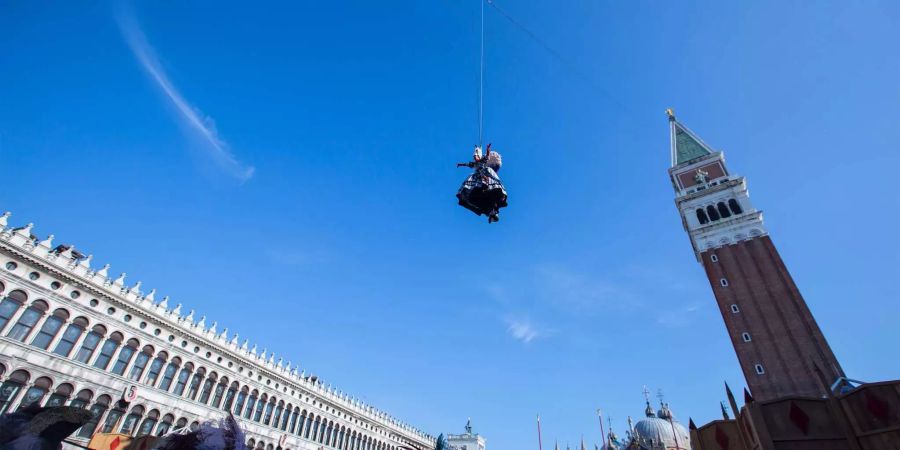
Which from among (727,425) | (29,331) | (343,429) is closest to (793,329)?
(727,425)

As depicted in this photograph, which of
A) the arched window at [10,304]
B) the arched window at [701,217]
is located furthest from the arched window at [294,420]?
the arched window at [701,217]

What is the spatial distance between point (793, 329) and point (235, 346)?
162ft

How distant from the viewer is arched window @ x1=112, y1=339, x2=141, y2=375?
94.5ft

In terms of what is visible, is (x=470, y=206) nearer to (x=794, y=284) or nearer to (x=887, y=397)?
(x=887, y=397)

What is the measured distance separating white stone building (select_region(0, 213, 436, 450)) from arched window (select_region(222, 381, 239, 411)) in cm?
11

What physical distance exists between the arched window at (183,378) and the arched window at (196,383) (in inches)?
19.5

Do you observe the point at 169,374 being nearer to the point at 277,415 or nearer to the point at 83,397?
the point at 83,397

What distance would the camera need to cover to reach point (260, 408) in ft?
128

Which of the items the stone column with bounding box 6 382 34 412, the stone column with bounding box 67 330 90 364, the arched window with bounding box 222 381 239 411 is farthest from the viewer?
the arched window with bounding box 222 381 239 411

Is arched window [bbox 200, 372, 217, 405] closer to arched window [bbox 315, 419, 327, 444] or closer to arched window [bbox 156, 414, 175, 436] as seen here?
arched window [bbox 156, 414, 175, 436]

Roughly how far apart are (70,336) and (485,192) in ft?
99.9

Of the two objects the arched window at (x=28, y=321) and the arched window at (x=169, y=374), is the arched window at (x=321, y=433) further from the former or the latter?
the arched window at (x=28, y=321)

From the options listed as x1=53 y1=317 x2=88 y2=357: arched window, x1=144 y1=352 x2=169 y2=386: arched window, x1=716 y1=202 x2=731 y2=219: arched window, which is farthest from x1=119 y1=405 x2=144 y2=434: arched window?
x1=716 y1=202 x2=731 y2=219: arched window

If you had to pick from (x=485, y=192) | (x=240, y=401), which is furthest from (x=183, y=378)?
(x=485, y=192)
